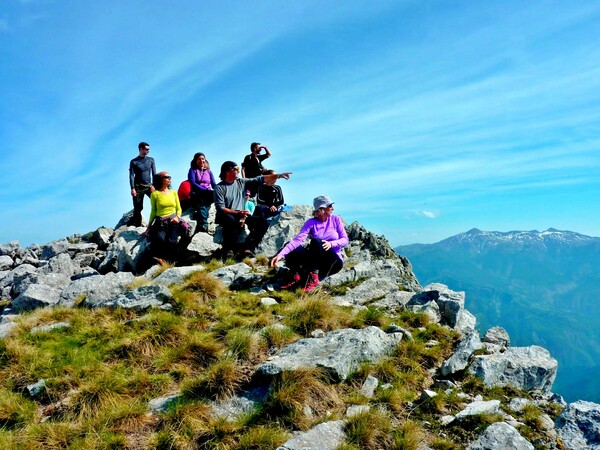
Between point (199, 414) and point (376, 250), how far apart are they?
13.2m

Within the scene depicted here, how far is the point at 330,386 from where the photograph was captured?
21.8 ft

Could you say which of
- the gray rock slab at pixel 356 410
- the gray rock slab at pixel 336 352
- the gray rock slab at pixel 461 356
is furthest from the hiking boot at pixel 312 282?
the gray rock slab at pixel 356 410

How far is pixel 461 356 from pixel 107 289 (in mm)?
9612

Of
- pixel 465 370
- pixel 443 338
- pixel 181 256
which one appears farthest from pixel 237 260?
pixel 465 370

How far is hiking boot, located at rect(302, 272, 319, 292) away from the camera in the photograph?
1176cm

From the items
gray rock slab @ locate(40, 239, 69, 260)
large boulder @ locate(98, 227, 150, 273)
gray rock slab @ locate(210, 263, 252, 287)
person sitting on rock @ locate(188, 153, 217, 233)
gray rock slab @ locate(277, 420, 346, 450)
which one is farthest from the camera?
gray rock slab @ locate(40, 239, 69, 260)

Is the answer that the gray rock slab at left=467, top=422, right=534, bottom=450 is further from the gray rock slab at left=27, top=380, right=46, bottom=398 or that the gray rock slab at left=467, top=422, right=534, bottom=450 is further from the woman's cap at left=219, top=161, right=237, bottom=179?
the woman's cap at left=219, top=161, right=237, bottom=179

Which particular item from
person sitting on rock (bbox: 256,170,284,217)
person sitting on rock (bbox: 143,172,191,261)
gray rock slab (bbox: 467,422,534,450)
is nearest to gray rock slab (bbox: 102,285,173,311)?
person sitting on rock (bbox: 143,172,191,261)

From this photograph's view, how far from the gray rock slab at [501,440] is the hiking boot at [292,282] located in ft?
23.1

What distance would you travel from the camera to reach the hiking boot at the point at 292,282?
39.2 feet

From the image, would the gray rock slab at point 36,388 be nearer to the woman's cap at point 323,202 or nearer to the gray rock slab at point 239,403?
the gray rock slab at point 239,403

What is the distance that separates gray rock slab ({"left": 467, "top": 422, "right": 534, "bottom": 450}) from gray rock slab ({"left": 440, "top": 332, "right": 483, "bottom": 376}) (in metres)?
1.98

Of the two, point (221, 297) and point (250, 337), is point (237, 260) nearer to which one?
point (221, 297)

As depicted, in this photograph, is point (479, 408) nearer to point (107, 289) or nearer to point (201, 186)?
point (107, 289)
